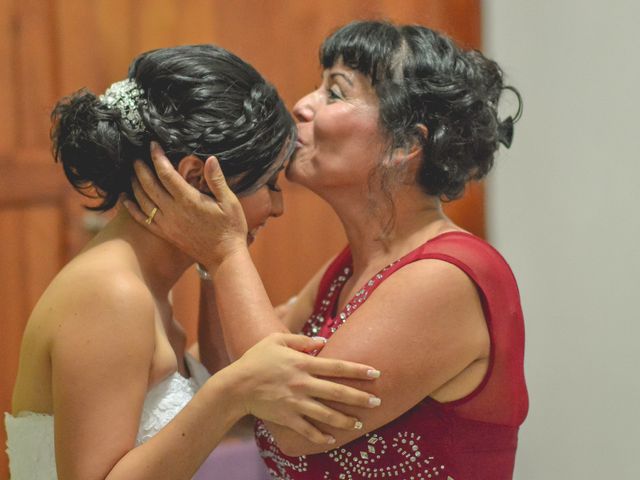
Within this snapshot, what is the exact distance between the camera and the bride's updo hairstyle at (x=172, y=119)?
1430 millimetres

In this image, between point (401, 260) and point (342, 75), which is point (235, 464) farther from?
point (342, 75)

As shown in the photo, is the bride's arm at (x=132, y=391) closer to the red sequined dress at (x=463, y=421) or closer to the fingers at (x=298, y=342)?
the fingers at (x=298, y=342)

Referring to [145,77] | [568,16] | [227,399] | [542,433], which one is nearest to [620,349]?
[542,433]

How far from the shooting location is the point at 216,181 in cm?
145

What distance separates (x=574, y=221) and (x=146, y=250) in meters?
1.29

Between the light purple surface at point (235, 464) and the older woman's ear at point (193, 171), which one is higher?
the older woman's ear at point (193, 171)

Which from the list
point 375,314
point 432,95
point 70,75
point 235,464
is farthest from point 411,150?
point 70,75

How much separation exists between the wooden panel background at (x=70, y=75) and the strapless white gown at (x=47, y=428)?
2.03ft

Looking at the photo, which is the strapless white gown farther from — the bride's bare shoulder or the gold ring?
the gold ring

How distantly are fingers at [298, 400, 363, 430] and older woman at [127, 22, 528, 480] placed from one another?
0.03 metres

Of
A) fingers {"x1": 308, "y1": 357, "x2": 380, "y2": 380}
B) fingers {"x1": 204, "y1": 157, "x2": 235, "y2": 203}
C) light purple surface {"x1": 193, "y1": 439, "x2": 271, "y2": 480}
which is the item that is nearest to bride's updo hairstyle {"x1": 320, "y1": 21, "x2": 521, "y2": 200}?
fingers {"x1": 204, "y1": 157, "x2": 235, "y2": 203}

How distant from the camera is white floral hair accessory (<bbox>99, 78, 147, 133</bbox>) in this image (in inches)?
56.7

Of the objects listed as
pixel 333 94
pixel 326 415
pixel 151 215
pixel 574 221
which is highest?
pixel 333 94

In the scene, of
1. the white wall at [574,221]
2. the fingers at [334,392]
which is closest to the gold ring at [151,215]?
the fingers at [334,392]
